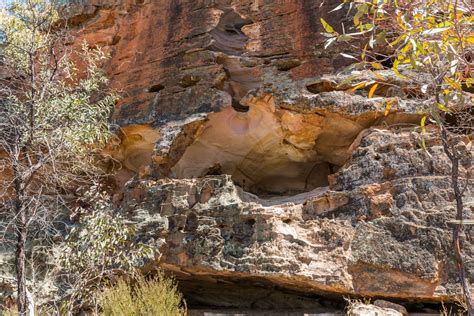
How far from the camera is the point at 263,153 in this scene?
1189cm

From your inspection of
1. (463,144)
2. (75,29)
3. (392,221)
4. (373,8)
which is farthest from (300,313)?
(75,29)

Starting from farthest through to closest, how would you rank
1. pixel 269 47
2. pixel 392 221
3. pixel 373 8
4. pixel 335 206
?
pixel 269 47 → pixel 335 206 → pixel 392 221 → pixel 373 8

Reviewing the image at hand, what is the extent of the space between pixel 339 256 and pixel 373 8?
4.76 metres

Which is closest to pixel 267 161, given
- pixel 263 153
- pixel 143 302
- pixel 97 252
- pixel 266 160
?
pixel 266 160

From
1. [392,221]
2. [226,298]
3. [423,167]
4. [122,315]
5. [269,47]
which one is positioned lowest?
[226,298]

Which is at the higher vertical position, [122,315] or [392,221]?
[392,221]

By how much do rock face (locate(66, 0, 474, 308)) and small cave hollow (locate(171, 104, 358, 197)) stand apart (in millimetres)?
31

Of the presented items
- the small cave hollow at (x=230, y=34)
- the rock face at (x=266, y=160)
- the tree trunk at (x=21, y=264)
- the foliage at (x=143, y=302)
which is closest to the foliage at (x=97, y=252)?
the foliage at (x=143, y=302)

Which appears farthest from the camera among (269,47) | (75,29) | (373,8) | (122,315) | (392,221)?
(75,29)

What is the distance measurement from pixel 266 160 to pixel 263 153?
0.80 feet

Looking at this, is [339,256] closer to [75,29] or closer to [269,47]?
[269,47]

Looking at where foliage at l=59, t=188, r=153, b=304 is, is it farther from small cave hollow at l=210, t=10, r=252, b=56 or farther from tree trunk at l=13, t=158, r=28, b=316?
small cave hollow at l=210, t=10, r=252, b=56

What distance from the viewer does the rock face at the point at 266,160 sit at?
8.34 metres

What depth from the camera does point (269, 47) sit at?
11562 millimetres
